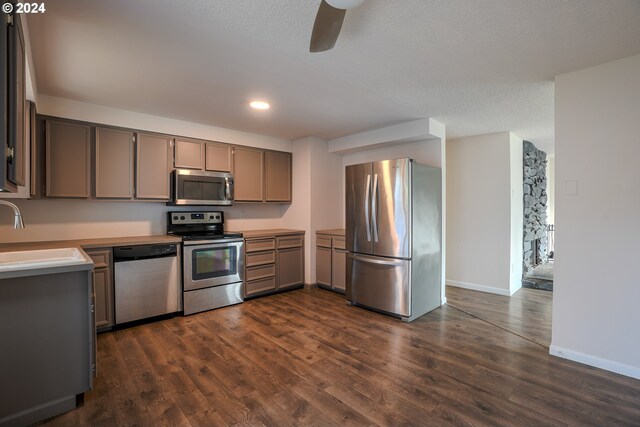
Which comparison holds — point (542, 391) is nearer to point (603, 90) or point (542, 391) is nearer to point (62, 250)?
point (603, 90)

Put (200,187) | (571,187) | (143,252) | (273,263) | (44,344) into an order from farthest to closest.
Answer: (273,263) → (200,187) → (143,252) → (571,187) → (44,344)

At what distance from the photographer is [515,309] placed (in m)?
3.70

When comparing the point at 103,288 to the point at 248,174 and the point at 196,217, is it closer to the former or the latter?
the point at 196,217

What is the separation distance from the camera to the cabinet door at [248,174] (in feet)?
13.9

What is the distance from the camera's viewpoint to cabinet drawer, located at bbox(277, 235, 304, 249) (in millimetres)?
4398

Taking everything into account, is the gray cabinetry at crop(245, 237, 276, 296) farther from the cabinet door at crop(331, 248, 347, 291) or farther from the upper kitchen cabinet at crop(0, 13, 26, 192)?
the upper kitchen cabinet at crop(0, 13, 26, 192)

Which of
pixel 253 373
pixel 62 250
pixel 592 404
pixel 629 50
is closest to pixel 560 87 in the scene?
pixel 629 50

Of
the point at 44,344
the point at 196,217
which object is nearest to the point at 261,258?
the point at 196,217

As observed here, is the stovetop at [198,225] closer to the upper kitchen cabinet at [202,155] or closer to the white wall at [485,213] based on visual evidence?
the upper kitchen cabinet at [202,155]

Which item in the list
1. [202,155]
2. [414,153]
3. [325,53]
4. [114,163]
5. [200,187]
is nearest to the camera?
[325,53]

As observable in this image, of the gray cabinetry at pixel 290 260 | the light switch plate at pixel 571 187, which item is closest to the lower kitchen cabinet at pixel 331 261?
the gray cabinetry at pixel 290 260

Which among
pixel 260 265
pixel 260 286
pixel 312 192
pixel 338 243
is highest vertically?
pixel 312 192

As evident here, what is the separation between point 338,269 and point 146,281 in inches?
95.7

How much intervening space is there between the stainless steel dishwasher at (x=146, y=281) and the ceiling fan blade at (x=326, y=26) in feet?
8.83
